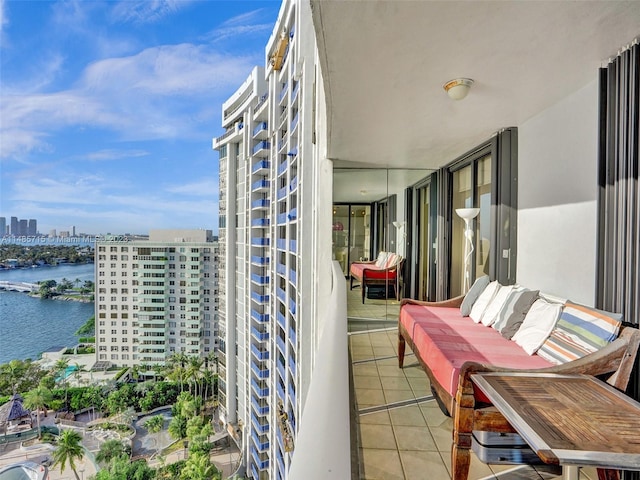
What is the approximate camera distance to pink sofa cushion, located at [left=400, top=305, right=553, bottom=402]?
2004 mm

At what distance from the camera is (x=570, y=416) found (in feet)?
3.98

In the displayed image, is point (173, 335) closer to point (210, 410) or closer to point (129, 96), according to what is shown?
point (210, 410)

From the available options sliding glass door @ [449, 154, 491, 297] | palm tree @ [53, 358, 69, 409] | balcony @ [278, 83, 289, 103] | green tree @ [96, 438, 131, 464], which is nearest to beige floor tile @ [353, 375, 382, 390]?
sliding glass door @ [449, 154, 491, 297]

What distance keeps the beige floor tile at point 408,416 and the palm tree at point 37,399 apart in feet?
71.1

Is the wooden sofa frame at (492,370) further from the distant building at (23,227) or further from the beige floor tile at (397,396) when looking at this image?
the distant building at (23,227)

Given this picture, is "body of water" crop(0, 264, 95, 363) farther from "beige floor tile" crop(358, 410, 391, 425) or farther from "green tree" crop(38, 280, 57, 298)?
"beige floor tile" crop(358, 410, 391, 425)

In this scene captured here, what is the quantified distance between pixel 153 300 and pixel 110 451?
8615 mm

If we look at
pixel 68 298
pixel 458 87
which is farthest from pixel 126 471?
pixel 458 87

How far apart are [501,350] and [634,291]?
32.0 inches

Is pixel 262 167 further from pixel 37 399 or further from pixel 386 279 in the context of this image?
pixel 37 399

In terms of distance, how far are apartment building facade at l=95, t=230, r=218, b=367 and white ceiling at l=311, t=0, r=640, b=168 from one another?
862 inches

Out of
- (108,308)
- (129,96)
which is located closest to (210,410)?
(108,308)

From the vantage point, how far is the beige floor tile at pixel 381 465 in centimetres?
176

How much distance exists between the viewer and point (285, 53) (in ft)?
46.1
